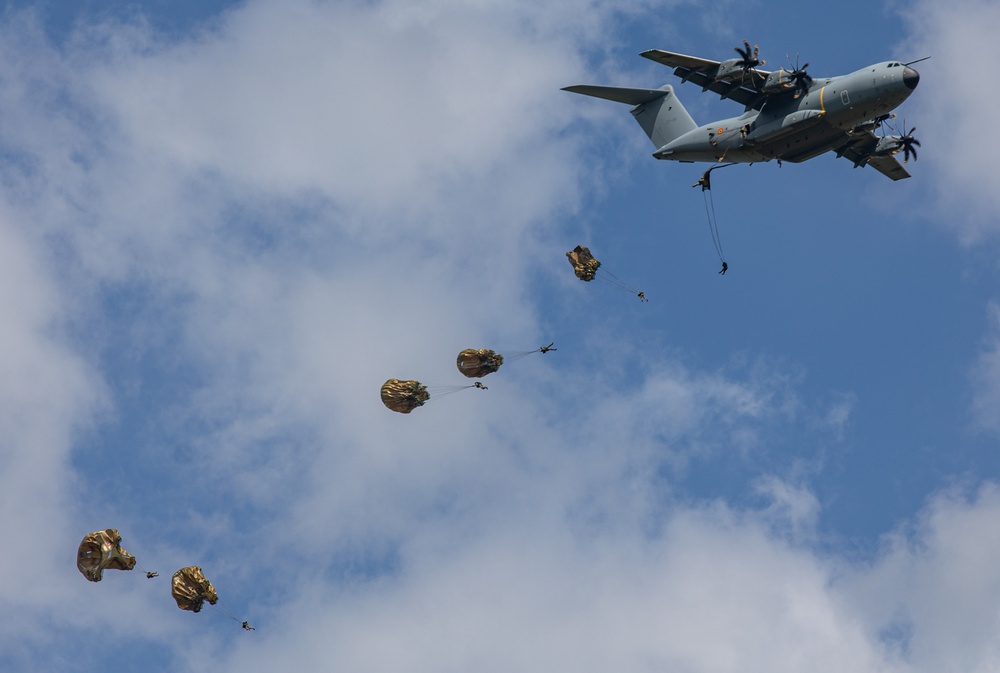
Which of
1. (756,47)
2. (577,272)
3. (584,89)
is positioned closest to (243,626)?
(577,272)

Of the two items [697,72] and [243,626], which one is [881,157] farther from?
[243,626]

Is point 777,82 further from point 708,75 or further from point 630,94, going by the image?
point 630,94

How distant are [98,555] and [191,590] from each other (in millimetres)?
4698

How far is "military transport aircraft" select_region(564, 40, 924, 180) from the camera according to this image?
6153 centimetres

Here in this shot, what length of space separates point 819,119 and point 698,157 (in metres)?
7.62

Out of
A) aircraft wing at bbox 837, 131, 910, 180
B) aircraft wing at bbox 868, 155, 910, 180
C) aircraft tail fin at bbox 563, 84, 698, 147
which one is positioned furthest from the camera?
aircraft wing at bbox 868, 155, 910, 180

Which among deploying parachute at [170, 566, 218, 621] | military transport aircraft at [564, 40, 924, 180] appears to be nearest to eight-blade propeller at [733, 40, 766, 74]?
military transport aircraft at [564, 40, 924, 180]

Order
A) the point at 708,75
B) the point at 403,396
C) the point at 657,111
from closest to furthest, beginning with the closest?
the point at 403,396, the point at 708,75, the point at 657,111

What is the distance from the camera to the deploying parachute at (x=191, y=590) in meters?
59.8

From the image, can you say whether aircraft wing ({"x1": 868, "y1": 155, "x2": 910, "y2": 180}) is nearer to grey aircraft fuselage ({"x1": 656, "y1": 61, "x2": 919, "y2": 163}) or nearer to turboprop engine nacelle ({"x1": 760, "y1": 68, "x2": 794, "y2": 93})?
grey aircraft fuselage ({"x1": 656, "y1": 61, "x2": 919, "y2": 163})

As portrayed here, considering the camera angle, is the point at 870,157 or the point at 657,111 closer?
the point at 870,157

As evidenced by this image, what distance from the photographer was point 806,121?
207 feet

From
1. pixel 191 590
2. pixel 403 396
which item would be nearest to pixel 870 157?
pixel 403 396

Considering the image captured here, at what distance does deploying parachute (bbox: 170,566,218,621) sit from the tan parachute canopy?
10.4ft
